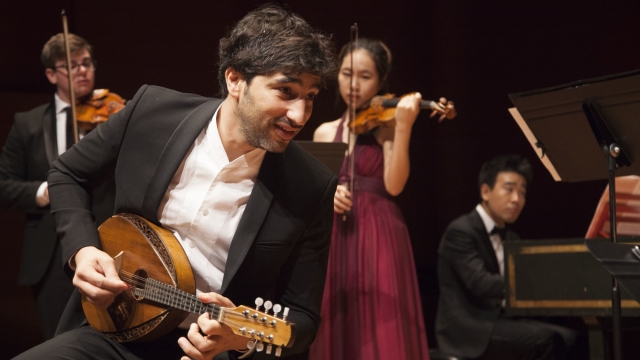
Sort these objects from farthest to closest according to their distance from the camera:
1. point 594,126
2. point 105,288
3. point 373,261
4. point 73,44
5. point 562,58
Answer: point 562,58
point 73,44
point 373,261
point 594,126
point 105,288

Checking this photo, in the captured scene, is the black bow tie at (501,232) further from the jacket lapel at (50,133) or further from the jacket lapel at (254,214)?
the jacket lapel at (254,214)

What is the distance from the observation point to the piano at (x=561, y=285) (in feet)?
12.2

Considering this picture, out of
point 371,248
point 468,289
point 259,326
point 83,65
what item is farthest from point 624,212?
point 83,65

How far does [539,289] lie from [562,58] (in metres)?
2.32

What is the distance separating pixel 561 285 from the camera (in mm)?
3832

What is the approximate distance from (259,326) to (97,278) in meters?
0.44

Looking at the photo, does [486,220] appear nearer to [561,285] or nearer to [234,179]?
[561,285]

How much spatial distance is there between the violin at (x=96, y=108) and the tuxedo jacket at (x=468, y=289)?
7.03 ft

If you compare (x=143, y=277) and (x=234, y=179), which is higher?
(x=234, y=179)

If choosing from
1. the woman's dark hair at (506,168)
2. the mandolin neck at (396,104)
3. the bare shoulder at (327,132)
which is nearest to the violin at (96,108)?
the bare shoulder at (327,132)

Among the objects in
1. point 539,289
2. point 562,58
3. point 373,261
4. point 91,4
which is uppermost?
point 91,4

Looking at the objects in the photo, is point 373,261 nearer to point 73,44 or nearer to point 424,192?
point 73,44

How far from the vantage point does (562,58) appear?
18.1ft

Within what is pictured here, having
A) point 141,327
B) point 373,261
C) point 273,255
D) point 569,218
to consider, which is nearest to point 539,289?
point 373,261
